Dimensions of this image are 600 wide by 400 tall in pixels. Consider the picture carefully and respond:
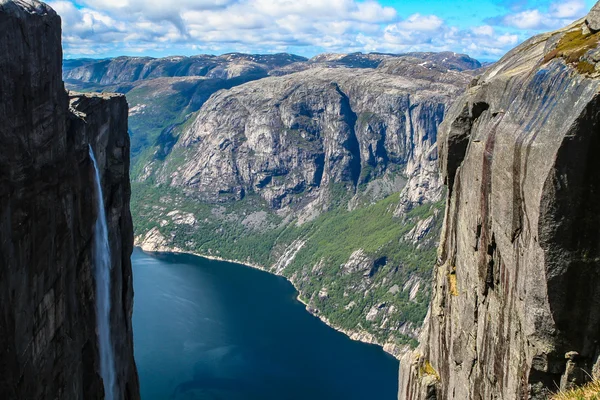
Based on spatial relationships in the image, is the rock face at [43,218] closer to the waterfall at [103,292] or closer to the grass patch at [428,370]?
the waterfall at [103,292]

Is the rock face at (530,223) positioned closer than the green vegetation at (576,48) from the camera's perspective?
Yes

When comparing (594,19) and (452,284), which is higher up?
(594,19)

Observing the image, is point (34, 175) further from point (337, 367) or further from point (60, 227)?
point (337, 367)

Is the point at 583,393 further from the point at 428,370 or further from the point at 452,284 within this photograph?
the point at 428,370

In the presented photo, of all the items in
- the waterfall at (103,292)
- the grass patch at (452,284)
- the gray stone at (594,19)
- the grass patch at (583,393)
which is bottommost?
the waterfall at (103,292)

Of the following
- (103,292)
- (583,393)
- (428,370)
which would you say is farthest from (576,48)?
(103,292)

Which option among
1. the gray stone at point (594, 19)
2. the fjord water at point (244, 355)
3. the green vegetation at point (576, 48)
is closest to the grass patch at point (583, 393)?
the green vegetation at point (576, 48)

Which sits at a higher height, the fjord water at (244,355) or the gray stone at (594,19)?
the gray stone at (594,19)
